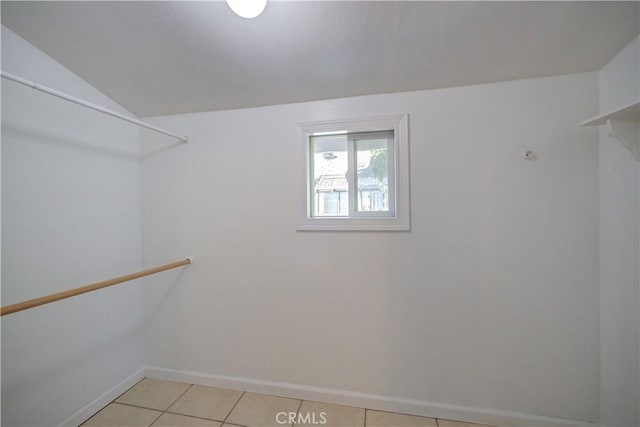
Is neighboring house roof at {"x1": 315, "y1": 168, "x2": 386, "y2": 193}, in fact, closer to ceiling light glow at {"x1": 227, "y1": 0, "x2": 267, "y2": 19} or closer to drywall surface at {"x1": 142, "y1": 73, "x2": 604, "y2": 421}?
drywall surface at {"x1": 142, "y1": 73, "x2": 604, "y2": 421}

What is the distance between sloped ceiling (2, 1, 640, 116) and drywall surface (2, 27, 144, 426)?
307mm

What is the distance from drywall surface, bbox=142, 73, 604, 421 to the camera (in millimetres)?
1344

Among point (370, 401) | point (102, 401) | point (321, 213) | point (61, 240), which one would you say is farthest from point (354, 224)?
point (102, 401)

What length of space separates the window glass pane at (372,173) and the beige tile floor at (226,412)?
1271mm

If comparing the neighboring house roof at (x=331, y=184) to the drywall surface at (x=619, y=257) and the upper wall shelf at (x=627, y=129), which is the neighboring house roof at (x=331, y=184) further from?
the drywall surface at (x=619, y=257)

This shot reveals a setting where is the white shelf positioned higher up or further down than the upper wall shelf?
higher up

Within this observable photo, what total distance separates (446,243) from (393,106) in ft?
2.93

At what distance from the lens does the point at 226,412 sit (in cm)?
153

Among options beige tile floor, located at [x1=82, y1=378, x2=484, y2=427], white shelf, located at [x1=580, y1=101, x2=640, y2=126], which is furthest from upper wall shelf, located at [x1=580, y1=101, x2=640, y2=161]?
beige tile floor, located at [x1=82, y1=378, x2=484, y2=427]

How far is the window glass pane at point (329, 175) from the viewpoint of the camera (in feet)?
5.61

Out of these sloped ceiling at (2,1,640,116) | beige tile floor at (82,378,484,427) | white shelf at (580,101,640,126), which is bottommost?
beige tile floor at (82,378,484,427)

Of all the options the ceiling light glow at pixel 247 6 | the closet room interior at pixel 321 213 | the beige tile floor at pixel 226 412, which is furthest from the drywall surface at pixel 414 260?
the ceiling light glow at pixel 247 6

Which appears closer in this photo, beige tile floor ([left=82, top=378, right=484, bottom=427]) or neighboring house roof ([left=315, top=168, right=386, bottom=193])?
beige tile floor ([left=82, top=378, right=484, bottom=427])

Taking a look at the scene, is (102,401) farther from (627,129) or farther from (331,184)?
(627,129)
